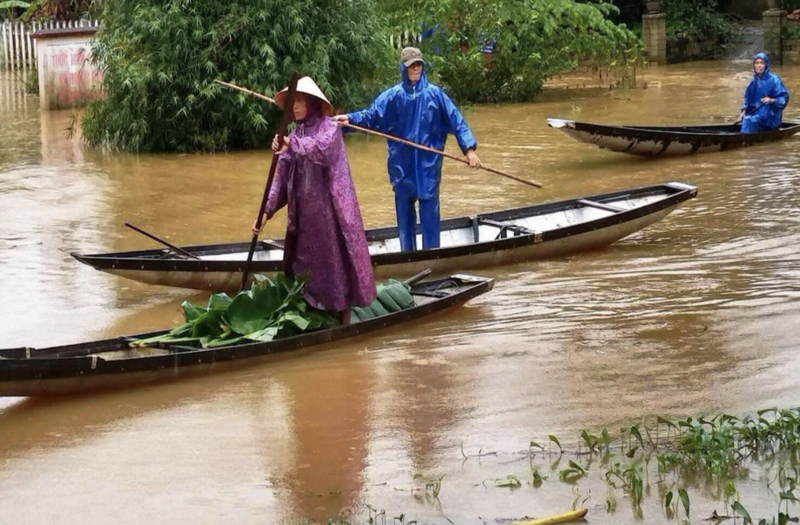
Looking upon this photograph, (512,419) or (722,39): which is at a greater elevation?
(722,39)

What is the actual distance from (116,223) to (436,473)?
25.3 ft

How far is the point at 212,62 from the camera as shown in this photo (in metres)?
16.7

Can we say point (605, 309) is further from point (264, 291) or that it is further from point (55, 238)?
point (55, 238)

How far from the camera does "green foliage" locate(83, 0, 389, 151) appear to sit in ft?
54.4

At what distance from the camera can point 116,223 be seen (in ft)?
42.2

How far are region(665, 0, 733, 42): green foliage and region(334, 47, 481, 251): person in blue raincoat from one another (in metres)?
19.9

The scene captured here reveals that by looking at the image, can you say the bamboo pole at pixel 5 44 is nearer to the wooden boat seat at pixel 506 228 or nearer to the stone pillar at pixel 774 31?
the stone pillar at pixel 774 31

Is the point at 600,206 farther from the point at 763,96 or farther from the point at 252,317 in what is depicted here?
the point at 763,96

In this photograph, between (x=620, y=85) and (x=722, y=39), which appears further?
(x=722, y=39)

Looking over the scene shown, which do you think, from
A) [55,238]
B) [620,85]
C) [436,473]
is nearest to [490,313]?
[436,473]

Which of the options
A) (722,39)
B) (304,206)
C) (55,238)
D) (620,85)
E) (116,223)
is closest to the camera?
(304,206)

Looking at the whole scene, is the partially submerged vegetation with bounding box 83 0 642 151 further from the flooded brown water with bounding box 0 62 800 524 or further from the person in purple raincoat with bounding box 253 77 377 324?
the person in purple raincoat with bounding box 253 77 377 324

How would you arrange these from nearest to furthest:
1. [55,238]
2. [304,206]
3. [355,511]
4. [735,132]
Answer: [355,511] < [304,206] < [55,238] < [735,132]

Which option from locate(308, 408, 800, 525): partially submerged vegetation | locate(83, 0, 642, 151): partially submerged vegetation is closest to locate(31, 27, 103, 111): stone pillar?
locate(83, 0, 642, 151): partially submerged vegetation
